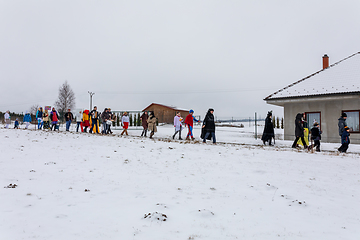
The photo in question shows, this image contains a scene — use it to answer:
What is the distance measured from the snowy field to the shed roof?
9432 millimetres

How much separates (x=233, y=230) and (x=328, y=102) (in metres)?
16.2

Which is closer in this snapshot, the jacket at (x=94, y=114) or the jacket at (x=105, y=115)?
the jacket at (x=105, y=115)

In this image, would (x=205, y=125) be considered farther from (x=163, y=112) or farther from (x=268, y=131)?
(x=163, y=112)

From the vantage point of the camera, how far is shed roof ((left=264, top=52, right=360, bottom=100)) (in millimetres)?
15688

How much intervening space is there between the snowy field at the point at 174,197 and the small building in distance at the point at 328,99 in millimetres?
9105

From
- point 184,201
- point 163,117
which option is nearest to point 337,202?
point 184,201

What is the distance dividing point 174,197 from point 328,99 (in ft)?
49.6

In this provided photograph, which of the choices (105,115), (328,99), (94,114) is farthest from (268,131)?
(94,114)

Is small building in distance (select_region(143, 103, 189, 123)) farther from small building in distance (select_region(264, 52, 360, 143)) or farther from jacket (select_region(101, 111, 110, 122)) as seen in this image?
small building in distance (select_region(264, 52, 360, 143))

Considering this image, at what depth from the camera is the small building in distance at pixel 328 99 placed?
1541 cm

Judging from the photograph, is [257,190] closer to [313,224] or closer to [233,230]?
[313,224]

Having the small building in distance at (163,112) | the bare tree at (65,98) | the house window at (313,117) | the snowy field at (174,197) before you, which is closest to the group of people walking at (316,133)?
the snowy field at (174,197)

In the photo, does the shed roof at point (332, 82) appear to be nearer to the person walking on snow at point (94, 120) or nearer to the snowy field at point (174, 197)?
the snowy field at point (174, 197)

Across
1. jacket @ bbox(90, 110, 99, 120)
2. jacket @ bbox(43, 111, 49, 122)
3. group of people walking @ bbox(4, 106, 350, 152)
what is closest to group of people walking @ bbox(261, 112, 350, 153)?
group of people walking @ bbox(4, 106, 350, 152)
